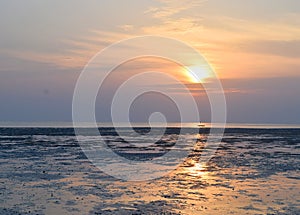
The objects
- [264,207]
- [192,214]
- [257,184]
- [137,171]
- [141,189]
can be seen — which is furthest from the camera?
[137,171]

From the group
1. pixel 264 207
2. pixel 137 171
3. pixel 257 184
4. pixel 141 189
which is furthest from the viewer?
pixel 137 171

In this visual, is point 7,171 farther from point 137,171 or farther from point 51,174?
point 137,171

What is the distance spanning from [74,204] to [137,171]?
10230 millimetres

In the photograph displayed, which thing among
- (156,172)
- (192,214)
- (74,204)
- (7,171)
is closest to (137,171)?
(156,172)

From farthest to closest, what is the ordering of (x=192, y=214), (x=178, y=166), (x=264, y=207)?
(x=178, y=166) < (x=264, y=207) < (x=192, y=214)

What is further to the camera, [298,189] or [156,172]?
[156,172]

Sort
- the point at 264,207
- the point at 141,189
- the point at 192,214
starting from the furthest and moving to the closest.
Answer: the point at 141,189, the point at 264,207, the point at 192,214

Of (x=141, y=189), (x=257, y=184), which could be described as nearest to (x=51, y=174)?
(x=141, y=189)

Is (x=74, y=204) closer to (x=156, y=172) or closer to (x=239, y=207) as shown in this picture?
(x=239, y=207)

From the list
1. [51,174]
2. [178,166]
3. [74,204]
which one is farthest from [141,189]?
[178,166]

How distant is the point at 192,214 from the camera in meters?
14.4

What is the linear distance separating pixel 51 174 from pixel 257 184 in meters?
12.0

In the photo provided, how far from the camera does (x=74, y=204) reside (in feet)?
52.6

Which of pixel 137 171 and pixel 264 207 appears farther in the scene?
pixel 137 171
